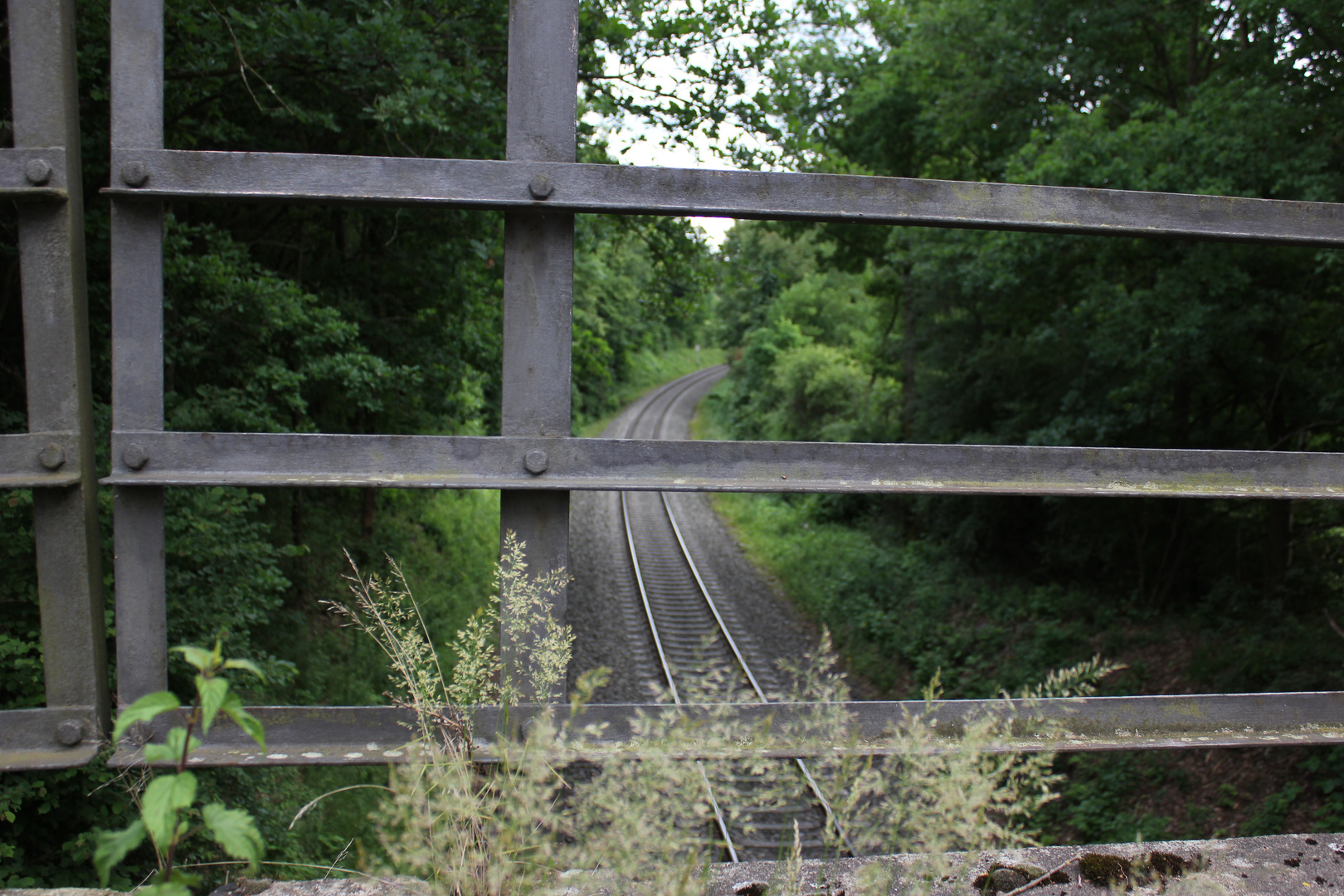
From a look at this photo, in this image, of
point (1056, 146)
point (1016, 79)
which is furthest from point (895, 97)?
point (1056, 146)

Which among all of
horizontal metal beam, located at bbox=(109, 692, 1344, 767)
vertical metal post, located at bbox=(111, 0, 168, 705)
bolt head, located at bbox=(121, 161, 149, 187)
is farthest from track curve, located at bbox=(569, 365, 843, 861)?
bolt head, located at bbox=(121, 161, 149, 187)

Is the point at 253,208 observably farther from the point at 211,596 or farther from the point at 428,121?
the point at 211,596

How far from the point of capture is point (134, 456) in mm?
2072

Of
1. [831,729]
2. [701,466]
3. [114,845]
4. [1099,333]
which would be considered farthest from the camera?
[1099,333]

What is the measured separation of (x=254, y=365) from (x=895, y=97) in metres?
12.9

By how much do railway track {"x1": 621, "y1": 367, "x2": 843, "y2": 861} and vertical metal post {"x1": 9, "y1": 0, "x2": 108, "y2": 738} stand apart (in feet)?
5.39

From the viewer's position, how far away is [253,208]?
25.9 feet

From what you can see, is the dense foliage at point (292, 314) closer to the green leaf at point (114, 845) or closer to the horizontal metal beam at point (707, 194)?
the green leaf at point (114, 845)

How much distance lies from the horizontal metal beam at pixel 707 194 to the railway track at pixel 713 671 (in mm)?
1163

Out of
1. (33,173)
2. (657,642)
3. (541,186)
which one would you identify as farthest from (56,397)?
(657,642)

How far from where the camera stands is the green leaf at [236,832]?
106 cm

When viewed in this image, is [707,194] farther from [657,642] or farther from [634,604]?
[634,604]

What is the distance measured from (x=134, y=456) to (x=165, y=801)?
1.30m

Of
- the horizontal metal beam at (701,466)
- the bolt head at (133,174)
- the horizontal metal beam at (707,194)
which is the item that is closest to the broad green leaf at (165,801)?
the horizontal metal beam at (701,466)
